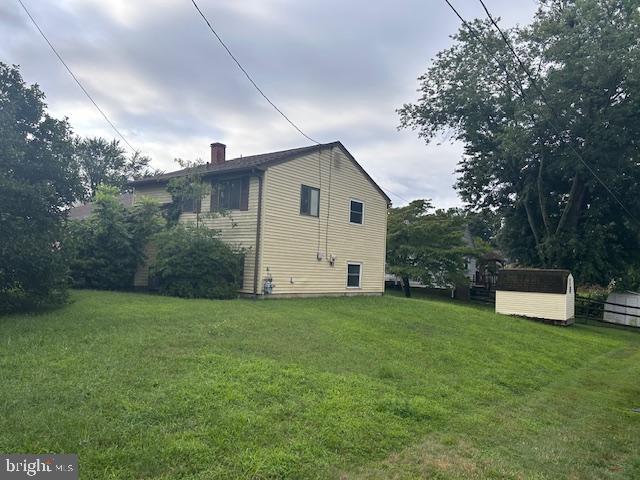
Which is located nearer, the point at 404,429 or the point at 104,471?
the point at 104,471

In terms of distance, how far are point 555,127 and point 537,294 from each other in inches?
327

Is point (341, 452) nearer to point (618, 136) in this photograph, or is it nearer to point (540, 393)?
point (540, 393)

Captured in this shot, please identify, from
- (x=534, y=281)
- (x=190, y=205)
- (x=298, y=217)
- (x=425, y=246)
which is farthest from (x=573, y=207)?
(x=190, y=205)

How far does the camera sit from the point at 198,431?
4.22m

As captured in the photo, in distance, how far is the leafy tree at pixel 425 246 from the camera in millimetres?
27078

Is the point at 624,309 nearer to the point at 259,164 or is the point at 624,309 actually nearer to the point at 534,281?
the point at 534,281

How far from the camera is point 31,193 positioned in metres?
9.52

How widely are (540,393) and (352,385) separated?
3412 millimetres

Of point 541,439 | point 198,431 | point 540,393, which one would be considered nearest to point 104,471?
point 198,431

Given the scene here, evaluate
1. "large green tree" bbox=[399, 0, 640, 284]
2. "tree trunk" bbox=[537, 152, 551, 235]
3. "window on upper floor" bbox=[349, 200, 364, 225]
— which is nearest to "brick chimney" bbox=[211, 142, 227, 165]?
"window on upper floor" bbox=[349, 200, 364, 225]

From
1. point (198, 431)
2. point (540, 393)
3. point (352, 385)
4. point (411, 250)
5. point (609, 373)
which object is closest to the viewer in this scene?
point (198, 431)

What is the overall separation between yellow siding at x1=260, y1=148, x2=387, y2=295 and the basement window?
0.70ft

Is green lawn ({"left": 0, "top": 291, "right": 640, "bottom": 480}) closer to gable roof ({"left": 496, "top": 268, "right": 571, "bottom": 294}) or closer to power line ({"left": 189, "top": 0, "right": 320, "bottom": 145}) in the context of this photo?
power line ({"left": 189, "top": 0, "right": 320, "bottom": 145})

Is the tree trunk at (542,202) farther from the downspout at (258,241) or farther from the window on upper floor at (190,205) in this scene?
the window on upper floor at (190,205)
